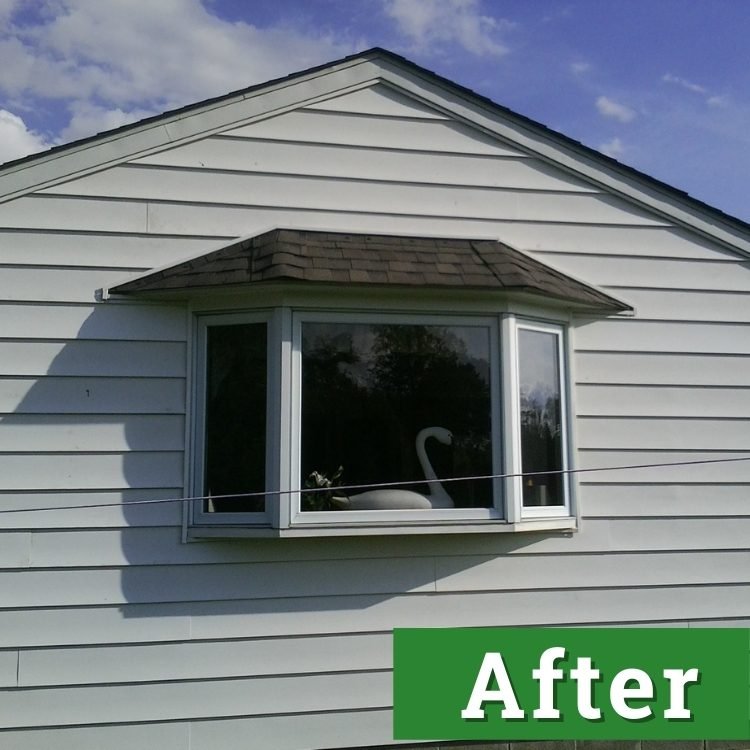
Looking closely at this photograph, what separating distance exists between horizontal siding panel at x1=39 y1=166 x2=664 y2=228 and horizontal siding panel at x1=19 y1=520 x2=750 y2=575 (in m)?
1.72

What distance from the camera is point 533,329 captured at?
480cm

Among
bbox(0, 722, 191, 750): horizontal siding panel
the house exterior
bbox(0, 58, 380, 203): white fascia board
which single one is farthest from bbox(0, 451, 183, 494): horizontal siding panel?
bbox(0, 58, 380, 203): white fascia board

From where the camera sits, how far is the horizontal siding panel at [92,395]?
14.3ft

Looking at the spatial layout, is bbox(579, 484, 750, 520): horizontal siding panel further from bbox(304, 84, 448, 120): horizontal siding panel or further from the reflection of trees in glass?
bbox(304, 84, 448, 120): horizontal siding panel

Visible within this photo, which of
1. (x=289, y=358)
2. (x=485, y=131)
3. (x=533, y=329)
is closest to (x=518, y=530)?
(x=533, y=329)

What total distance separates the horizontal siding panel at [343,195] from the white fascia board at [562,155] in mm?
121

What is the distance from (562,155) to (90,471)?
3.23m

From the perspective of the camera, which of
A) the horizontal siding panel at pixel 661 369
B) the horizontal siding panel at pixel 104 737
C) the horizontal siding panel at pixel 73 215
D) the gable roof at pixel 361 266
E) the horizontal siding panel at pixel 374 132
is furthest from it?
the horizontal siding panel at pixel 661 369

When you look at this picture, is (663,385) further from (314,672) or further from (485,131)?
(314,672)

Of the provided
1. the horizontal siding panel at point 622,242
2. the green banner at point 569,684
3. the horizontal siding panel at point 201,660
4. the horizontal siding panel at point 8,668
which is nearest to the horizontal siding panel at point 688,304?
the horizontal siding panel at point 622,242

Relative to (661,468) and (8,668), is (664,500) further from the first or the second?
(8,668)

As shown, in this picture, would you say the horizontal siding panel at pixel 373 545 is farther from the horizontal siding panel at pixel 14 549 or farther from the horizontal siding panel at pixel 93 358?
the horizontal siding panel at pixel 93 358

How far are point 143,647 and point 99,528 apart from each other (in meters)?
0.65

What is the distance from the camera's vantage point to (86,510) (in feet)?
14.3
